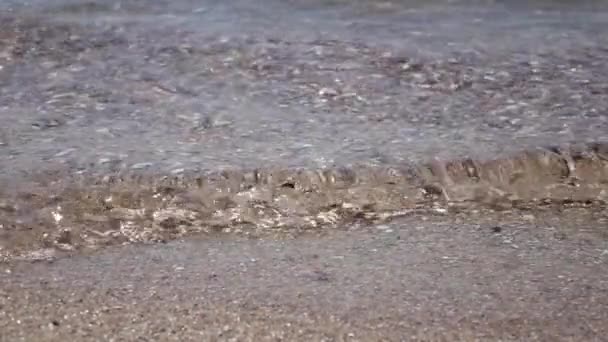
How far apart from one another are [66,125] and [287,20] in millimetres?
1801

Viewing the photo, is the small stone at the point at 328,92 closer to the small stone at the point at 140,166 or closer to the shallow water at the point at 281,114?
the shallow water at the point at 281,114

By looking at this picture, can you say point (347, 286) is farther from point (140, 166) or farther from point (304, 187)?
point (140, 166)

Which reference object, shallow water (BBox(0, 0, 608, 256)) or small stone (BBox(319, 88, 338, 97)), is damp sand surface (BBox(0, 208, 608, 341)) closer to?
shallow water (BBox(0, 0, 608, 256))

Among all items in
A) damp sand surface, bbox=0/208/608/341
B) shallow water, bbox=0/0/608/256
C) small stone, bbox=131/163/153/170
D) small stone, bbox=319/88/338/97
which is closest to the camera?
damp sand surface, bbox=0/208/608/341

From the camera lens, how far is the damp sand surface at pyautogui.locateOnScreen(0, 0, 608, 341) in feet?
7.54

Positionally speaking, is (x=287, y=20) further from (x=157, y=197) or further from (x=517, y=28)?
(x=157, y=197)

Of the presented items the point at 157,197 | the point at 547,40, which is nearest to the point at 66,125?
the point at 157,197

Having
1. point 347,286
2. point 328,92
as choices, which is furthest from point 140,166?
point 328,92

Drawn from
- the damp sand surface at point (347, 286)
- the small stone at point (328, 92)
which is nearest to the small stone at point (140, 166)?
the damp sand surface at point (347, 286)

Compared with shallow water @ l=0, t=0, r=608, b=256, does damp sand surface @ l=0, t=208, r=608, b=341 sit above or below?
below

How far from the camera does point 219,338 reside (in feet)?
7.13

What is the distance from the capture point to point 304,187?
9.62ft

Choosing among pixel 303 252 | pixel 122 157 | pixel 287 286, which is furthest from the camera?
pixel 122 157

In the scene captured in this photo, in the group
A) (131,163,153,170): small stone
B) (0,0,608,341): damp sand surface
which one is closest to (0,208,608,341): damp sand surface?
(0,0,608,341): damp sand surface
